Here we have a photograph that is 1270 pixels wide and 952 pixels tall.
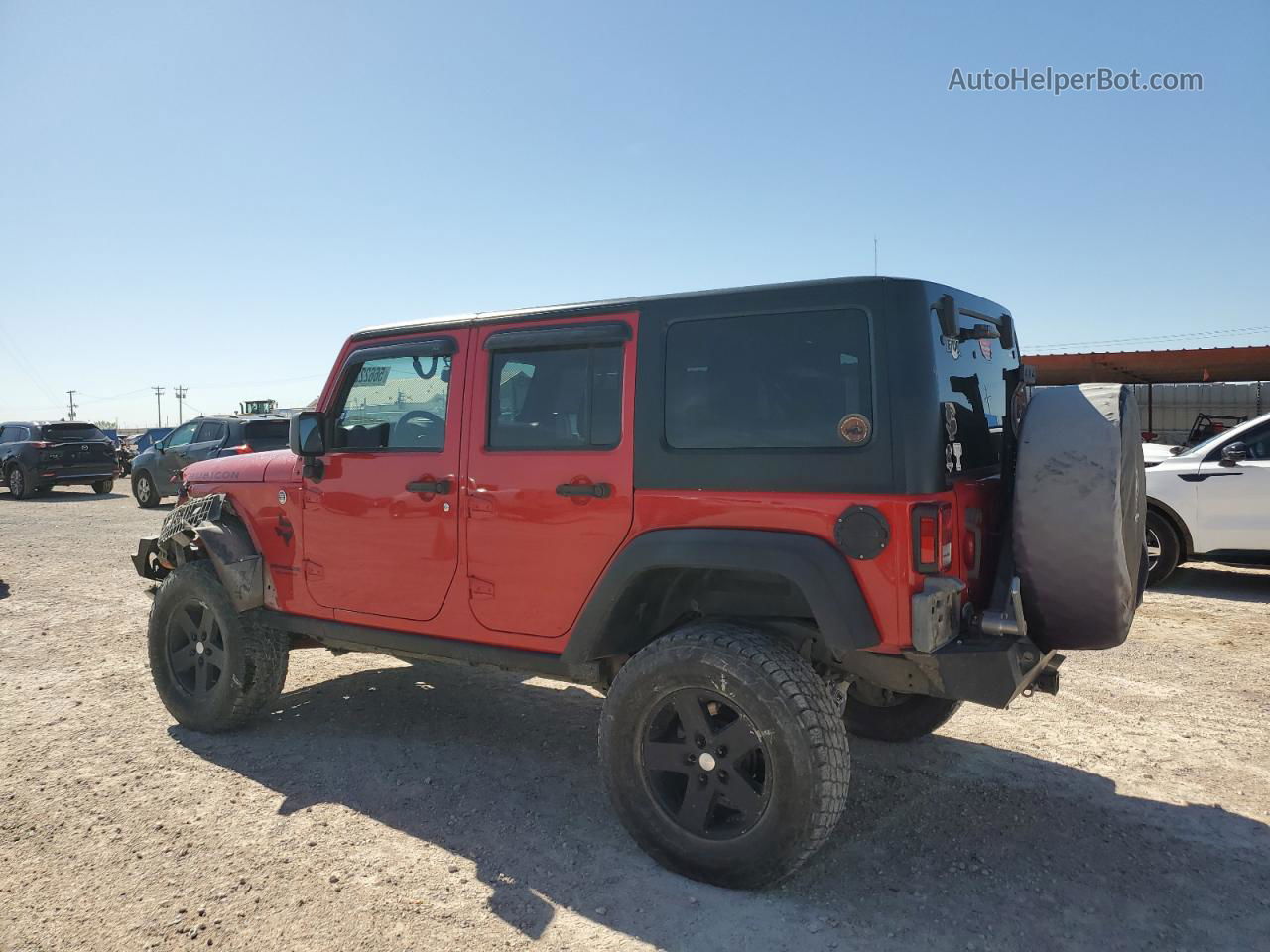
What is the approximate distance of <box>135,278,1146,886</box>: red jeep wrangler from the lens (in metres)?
2.92

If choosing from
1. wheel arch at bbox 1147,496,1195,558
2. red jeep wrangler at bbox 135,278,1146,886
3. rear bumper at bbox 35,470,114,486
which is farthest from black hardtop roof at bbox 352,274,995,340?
rear bumper at bbox 35,470,114,486

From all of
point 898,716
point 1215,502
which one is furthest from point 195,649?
point 1215,502

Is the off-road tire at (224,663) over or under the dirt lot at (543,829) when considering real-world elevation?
over

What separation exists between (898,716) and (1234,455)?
5.41 metres

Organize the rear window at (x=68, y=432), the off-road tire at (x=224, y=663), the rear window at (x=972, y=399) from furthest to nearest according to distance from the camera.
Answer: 1. the rear window at (x=68, y=432)
2. the off-road tire at (x=224, y=663)
3. the rear window at (x=972, y=399)

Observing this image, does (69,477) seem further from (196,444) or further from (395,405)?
(395,405)

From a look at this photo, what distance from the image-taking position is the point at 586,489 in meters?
→ 3.45

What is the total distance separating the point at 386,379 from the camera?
4.25 m

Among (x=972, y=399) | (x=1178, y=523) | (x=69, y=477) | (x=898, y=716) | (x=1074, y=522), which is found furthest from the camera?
(x=69, y=477)

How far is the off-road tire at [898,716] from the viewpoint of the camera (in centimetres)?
427

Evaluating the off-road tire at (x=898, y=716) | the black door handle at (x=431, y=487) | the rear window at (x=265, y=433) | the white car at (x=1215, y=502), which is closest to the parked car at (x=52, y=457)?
the rear window at (x=265, y=433)

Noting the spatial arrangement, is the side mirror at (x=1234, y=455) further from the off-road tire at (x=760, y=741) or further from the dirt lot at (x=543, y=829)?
the off-road tire at (x=760, y=741)

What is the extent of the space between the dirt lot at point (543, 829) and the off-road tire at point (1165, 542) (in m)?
2.56

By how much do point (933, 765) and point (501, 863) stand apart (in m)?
2.08
